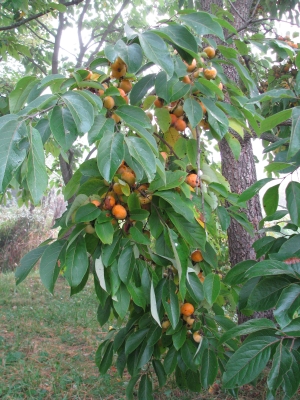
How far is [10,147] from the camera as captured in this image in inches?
30.6

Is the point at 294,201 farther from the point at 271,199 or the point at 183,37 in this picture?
the point at 183,37

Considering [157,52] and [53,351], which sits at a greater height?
[157,52]

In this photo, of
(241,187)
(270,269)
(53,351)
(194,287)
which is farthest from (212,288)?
(53,351)

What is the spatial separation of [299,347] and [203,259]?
452mm

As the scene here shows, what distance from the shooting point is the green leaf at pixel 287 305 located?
→ 35.3 inches

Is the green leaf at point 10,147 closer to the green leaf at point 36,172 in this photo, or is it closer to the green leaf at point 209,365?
the green leaf at point 36,172

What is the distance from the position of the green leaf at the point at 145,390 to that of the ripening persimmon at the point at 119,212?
2.92 feet

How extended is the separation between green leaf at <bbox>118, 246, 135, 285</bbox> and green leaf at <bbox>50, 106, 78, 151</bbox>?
368 mm

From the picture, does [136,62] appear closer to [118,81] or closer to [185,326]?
[118,81]

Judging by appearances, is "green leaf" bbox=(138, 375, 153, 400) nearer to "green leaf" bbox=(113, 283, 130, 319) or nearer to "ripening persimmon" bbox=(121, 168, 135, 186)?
"green leaf" bbox=(113, 283, 130, 319)

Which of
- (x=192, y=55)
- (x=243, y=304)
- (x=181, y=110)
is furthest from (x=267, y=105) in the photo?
(x=243, y=304)

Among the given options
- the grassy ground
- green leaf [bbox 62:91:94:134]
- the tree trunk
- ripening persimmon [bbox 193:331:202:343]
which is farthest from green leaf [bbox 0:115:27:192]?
the grassy ground

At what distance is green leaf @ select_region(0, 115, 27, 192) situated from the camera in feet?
2.48

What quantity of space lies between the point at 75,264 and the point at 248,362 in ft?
1.67
